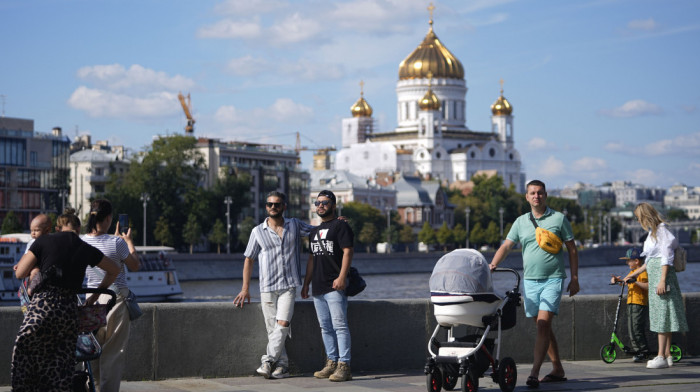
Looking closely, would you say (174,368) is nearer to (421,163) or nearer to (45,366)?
(45,366)

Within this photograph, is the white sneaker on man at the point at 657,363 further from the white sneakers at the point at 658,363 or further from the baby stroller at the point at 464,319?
the baby stroller at the point at 464,319

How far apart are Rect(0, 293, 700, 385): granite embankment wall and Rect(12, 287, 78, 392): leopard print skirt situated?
254 centimetres

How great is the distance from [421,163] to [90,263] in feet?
517

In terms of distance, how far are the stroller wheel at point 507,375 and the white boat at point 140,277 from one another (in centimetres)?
4196

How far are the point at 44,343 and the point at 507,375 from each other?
398 cm

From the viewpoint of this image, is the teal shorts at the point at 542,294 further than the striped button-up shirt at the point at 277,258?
No

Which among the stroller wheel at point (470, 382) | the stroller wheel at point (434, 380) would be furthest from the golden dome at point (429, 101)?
the stroller wheel at point (470, 382)

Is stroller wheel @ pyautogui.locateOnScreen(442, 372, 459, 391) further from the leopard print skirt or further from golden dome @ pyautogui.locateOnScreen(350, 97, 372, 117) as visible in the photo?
golden dome @ pyautogui.locateOnScreen(350, 97, 372, 117)

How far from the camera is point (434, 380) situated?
408 inches

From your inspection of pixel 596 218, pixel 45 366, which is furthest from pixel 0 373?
pixel 596 218

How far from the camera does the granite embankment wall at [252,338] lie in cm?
1168

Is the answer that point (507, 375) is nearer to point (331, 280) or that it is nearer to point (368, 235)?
point (331, 280)

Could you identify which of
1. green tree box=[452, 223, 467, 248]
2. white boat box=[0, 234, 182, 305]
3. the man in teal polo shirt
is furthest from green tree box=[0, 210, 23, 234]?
the man in teal polo shirt

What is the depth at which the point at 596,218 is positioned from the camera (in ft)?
589
